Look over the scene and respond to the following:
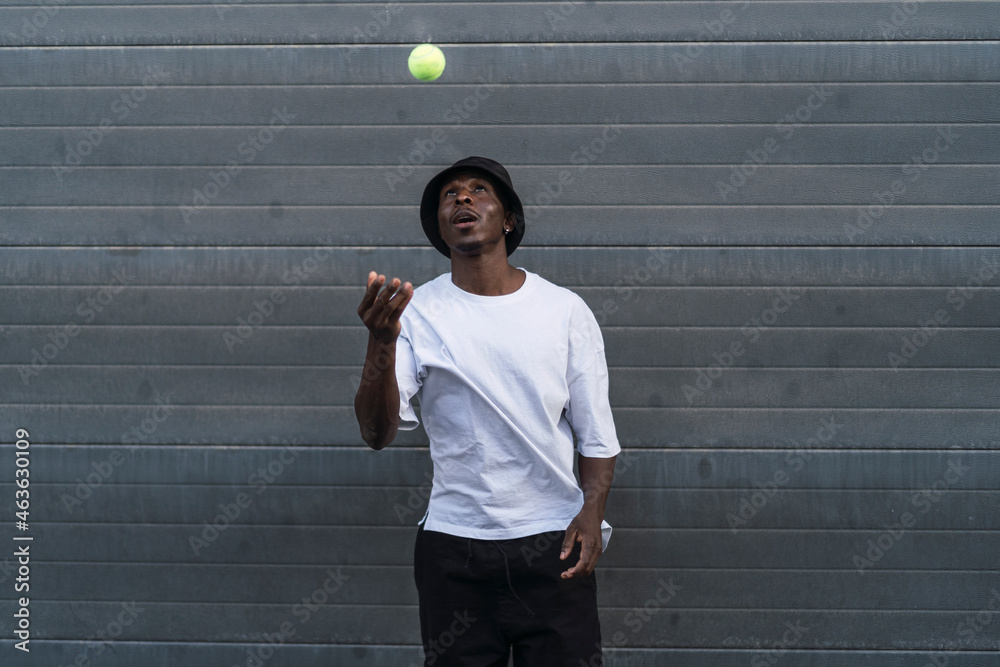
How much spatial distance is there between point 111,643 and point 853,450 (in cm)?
309

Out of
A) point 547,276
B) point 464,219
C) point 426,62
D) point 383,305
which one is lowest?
point 383,305

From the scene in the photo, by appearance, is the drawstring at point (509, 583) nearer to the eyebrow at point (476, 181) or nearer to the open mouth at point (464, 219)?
the open mouth at point (464, 219)

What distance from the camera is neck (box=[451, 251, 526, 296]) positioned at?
256cm

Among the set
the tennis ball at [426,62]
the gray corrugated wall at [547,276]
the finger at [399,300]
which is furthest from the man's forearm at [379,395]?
the tennis ball at [426,62]

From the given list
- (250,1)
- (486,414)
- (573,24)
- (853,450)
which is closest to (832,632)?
(853,450)

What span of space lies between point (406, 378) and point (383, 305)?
14.4 inches

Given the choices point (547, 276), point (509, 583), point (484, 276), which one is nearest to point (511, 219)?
point (484, 276)

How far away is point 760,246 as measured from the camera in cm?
329

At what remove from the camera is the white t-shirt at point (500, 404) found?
244 centimetres

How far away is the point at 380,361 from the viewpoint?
2264 mm

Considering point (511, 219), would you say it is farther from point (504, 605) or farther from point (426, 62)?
point (504, 605)

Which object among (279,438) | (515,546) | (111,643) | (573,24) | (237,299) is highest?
(573,24)

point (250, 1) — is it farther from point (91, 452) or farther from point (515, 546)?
point (515, 546)

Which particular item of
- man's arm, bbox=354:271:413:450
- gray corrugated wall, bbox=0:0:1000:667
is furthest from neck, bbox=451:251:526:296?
gray corrugated wall, bbox=0:0:1000:667
